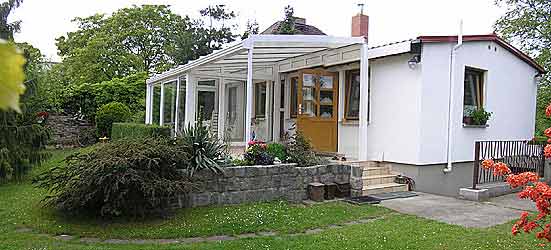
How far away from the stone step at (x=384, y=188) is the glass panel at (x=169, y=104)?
8642 mm

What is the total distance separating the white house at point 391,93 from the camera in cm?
979

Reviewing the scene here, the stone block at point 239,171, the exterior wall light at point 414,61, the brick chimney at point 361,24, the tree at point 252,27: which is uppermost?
the tree at point 252,27

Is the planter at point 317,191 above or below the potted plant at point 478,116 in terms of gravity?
below

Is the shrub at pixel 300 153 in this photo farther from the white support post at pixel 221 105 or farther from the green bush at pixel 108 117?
the green bush at pixel 108 117

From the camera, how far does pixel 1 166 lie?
9.62 metres

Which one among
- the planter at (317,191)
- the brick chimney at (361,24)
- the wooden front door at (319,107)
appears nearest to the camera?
the planter at (317,191)

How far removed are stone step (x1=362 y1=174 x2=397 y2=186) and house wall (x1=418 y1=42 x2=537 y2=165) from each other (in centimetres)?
60

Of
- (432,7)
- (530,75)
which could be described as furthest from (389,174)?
(432,7)

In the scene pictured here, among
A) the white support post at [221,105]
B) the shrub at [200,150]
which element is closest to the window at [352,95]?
the shrub at [200,150]

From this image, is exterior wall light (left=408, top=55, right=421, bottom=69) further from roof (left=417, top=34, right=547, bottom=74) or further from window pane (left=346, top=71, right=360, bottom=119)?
window pane (left=346, top=71, right=360, bottom=119)

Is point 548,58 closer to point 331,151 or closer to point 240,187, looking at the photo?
point 331,151

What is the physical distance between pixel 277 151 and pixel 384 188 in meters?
2.38

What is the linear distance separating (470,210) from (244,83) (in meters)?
9.03

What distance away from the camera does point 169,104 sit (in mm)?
16688
